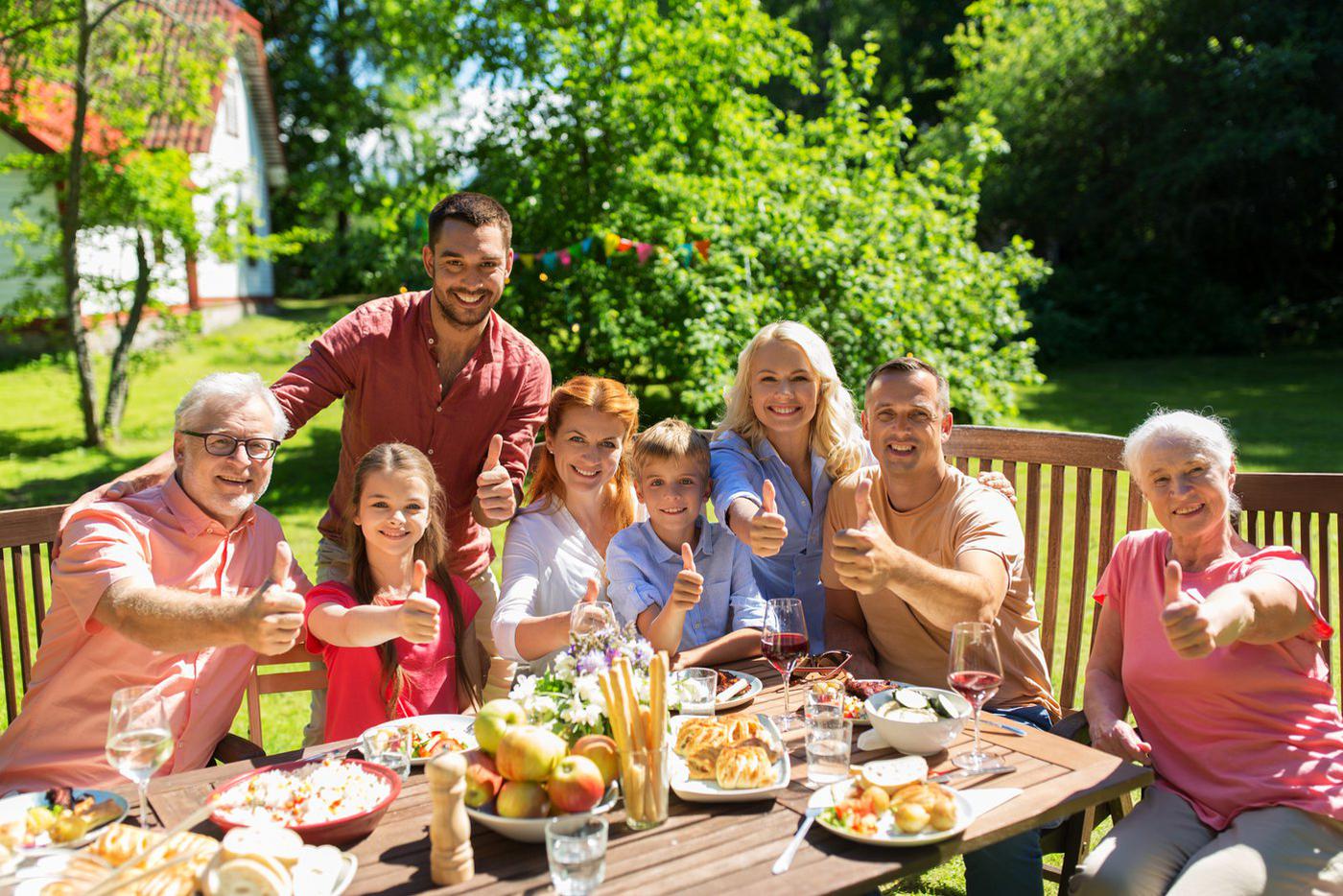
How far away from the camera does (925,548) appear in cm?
359

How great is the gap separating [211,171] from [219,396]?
20.7 m

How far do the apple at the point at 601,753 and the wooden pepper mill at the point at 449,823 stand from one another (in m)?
0.28

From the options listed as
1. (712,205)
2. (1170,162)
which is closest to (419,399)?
(712,205)

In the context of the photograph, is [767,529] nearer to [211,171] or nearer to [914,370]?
[914,370]

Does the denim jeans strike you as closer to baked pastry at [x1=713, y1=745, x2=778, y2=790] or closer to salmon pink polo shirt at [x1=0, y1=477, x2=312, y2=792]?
baked pastry at [x1=713, y1=745, x2=778, y2=790]

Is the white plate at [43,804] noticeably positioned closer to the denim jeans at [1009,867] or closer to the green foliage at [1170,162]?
the denim jeans at [1009,867]

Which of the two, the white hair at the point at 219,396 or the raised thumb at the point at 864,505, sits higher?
the white hair at the point at 219,396

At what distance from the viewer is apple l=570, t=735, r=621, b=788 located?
232 cm

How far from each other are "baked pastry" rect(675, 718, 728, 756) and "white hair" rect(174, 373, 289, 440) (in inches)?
62.8

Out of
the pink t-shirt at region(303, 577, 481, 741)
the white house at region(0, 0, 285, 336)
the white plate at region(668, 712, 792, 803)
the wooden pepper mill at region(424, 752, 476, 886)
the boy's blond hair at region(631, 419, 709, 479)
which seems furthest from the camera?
the white house at region(0, 0, 285, 336)

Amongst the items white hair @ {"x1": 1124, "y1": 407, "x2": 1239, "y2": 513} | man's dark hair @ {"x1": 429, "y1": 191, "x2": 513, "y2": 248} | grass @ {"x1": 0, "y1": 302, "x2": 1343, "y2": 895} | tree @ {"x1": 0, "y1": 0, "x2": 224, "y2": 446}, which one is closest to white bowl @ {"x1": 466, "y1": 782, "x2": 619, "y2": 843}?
white hair @ {"x1": 1124, "y1": 407, "x2": 1239, "y2": 513}

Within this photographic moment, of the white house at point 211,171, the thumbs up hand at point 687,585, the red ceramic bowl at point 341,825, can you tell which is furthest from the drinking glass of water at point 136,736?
the white house at point 211,171

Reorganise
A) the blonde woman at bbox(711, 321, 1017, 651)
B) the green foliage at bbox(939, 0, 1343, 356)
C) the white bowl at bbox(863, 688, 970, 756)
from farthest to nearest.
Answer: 1. the green foliage at bbox(939, 0, 1343, 356)
2. the blonde woman at bbox(711, 321, 1017, 651)
3. the white bowl at bbox(863, 688, 970, 756)

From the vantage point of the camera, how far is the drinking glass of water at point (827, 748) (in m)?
2.54
